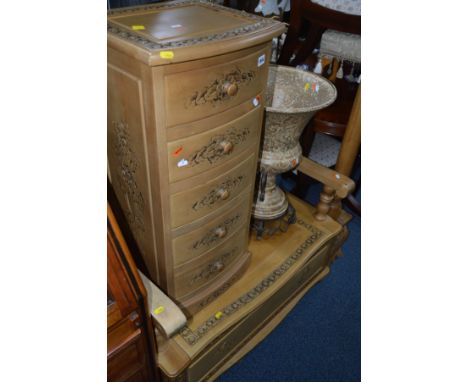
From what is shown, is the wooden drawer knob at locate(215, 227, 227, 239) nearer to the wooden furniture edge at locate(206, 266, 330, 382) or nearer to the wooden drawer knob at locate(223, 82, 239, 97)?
the wooden drawer knob at locate(223, 82, 239, 97)

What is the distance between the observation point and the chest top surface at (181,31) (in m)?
0.69

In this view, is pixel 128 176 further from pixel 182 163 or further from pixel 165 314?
pixel 165 314

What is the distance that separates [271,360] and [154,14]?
142 centimetres

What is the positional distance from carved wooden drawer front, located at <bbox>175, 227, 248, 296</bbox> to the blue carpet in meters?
0.52

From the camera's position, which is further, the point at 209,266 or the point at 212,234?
the point at 209,266

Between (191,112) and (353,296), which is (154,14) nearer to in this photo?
(191,112)

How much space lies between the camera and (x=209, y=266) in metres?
1.24

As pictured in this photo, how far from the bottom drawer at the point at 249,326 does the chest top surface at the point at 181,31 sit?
3.31 ft

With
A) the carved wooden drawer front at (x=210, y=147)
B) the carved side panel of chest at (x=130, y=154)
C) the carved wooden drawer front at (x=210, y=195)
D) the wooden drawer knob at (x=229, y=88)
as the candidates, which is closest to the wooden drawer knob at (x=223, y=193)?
the carved wooden drawer front at (x=210, y=195)

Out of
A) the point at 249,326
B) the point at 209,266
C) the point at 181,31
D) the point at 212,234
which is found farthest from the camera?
the point at 249,326

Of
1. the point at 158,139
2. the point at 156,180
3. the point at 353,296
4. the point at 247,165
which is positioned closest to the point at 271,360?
the point at 353,296

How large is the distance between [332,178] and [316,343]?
77 centimetres

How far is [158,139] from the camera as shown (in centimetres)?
79

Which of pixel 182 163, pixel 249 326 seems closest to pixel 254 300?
pixel 249 326
